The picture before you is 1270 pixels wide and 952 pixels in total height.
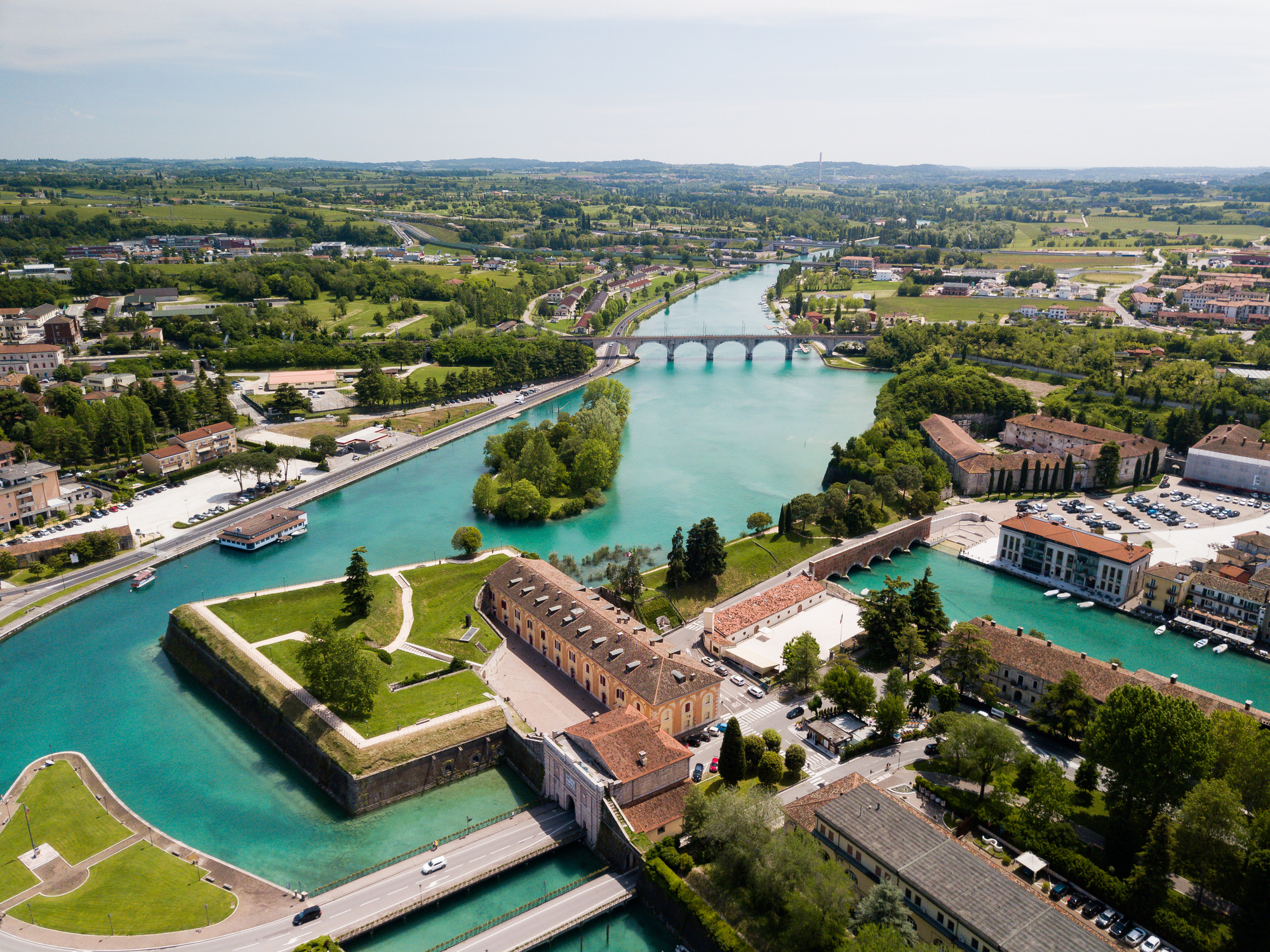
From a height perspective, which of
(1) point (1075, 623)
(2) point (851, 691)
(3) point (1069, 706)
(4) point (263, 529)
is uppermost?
(3) point (1069, 706)

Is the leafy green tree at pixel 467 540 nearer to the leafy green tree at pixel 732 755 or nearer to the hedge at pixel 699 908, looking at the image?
the leafy green tree at pixel 732 755

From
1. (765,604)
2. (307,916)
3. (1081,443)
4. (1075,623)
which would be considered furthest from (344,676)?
(1081,443)

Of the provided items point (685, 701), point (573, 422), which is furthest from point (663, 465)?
point (685, 701)

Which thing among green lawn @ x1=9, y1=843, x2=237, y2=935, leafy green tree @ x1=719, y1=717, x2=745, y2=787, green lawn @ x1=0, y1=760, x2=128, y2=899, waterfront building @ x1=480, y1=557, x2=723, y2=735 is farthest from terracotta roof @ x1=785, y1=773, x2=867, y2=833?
green lawn @ x1=0, y1=760, x2=128, y2=899

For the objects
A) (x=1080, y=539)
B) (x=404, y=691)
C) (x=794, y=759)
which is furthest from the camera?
(x=1080, y=539)

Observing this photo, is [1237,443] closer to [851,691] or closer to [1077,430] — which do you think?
[1077,430]
